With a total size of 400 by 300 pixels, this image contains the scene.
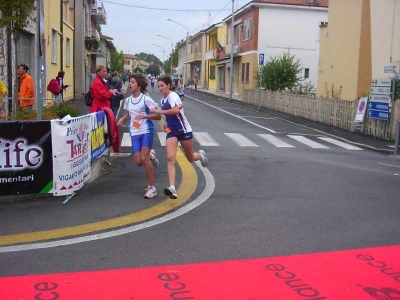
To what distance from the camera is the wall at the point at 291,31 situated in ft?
136

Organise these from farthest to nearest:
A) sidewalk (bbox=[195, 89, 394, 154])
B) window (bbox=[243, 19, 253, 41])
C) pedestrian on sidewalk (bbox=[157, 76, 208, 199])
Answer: window (bbox=[243, 19, 253, 41]) → sidewalk (bbox=[195, 89, 394, 154]) → pedestrian on sidewalk (bbox=[157, 76, 208, 199])

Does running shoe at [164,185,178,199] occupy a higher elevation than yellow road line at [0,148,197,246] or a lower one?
higher

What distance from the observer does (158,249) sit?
5367 mm

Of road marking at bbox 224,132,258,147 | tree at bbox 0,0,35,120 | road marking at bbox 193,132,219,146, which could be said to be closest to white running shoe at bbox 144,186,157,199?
tree at bbox 0,0,35,120

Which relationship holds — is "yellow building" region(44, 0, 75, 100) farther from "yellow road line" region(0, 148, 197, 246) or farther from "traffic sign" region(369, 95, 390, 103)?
"yellow road line" region(0, 148, 197, 246)

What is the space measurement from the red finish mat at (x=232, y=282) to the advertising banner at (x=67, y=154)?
2895 millimetres

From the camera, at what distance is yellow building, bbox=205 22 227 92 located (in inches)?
2255

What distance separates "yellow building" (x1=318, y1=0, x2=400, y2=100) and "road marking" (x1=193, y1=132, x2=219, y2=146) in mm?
10272

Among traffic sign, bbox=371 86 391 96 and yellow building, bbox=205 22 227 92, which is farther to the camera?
yellow building, bbox=205 22 227 92

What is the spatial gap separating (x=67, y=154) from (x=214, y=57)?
5282 centimetres

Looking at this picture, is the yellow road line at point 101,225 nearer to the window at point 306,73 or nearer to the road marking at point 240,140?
the road marking at point 240,140

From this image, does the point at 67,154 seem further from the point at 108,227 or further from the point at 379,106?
the point at 379,106

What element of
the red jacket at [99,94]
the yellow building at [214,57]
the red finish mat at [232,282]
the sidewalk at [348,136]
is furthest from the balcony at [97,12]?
the red finish mat at [232,282]

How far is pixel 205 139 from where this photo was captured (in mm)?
15711
